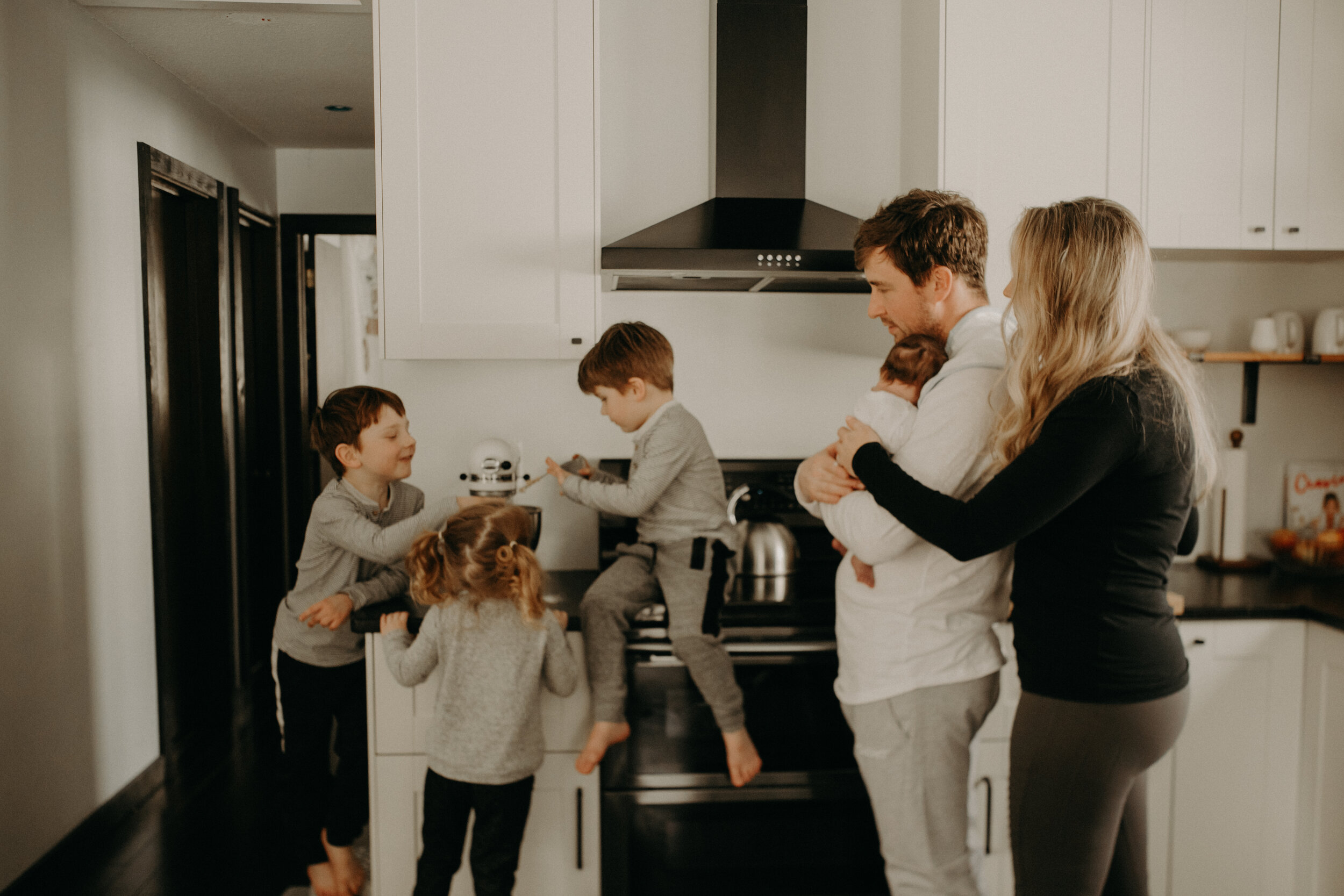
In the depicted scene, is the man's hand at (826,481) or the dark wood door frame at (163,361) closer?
the man's hand at (826,481)

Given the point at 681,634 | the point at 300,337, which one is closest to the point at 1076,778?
the point at 681,634

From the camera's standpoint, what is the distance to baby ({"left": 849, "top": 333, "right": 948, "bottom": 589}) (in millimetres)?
1350

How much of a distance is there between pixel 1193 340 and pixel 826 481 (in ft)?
5.10

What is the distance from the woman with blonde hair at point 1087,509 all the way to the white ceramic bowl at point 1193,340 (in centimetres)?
132

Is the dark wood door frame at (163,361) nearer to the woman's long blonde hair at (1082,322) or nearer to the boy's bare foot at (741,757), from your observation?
the boy's bare foot at (741,757)

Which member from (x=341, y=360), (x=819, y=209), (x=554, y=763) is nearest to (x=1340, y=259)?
(x=819, y=209)

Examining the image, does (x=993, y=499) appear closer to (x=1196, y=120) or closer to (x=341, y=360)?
(x=1196, y=120)

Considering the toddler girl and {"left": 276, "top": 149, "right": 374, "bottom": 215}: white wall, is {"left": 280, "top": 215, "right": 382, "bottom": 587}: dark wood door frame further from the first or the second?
the toddler girl

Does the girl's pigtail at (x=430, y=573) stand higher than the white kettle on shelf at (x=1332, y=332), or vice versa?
the white kettle on shelf at (x=1332, y=332)

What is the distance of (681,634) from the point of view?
1750 millimetres

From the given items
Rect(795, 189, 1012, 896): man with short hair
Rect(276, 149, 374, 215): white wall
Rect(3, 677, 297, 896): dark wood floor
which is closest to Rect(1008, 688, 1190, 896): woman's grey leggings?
Rect(795, 189, 1012, 896): man with short hair

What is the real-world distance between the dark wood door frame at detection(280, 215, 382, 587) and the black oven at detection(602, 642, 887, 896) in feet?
9.65

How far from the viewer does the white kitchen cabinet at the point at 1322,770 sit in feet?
6.19

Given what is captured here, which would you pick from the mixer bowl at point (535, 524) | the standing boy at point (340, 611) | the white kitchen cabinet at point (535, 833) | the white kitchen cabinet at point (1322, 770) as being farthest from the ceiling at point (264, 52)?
the white kitchen cabinet at point (1322, 770)
